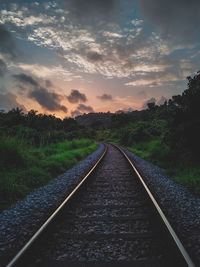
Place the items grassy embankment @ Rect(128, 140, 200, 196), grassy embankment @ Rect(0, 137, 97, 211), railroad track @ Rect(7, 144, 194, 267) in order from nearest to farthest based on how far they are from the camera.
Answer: railroad track @ Rect(7, 144, 194, 267) < grassy embankment @ Rect(0, 137, 97, 211) < grassy embankment @ Rect(128, 140, 200, 196)

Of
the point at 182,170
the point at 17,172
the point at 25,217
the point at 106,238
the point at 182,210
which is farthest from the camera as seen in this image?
the point at 182,170

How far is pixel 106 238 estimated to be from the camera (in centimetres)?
265

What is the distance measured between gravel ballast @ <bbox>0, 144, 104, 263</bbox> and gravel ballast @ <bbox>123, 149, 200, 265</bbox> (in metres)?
2.32

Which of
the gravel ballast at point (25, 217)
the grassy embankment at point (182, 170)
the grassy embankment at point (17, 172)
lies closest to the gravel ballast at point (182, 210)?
the grassy embankment at point (182, 170)

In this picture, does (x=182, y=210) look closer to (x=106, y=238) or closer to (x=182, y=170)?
(x=106, y=238)

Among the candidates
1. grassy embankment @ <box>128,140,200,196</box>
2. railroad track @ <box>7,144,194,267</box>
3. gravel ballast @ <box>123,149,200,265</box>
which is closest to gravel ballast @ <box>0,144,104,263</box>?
railroad track @ <box>7,144,194,267</box>

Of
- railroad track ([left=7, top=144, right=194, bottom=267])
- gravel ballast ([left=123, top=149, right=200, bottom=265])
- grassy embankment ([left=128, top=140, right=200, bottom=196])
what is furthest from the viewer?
grassy embankment ([left=128, top=140, right=200, bottom=196])

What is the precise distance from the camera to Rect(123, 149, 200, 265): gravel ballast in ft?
8.53

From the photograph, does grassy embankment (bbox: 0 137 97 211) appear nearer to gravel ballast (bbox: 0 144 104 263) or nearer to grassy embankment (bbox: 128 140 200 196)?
gravel ballast (bbox: 0 144 104 263)

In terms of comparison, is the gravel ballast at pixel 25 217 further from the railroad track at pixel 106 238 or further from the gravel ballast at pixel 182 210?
the gravel ballast at pixel 182 210

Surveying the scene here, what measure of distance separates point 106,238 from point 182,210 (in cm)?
199

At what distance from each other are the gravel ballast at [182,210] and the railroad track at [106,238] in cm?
31

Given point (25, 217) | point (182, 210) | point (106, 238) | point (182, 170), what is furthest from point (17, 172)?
point (182, 170)

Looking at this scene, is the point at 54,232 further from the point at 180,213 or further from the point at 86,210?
the point at 180,213
